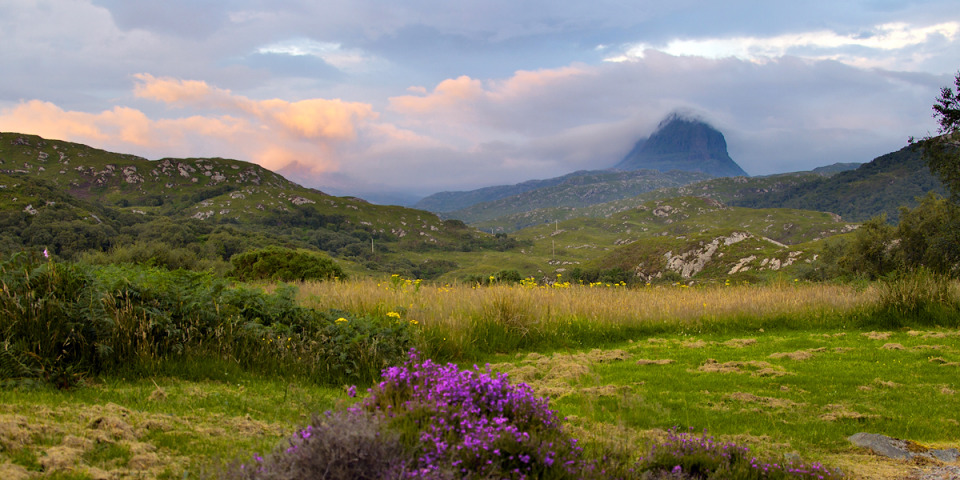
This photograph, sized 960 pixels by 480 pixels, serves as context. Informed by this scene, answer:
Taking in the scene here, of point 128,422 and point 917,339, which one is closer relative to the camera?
point 128,422

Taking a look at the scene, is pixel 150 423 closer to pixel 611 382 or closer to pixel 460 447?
pixel 460 447

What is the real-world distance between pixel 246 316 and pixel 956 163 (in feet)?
99.3

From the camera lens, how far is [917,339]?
428 inches

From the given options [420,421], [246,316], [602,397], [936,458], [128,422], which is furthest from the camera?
[246,316]

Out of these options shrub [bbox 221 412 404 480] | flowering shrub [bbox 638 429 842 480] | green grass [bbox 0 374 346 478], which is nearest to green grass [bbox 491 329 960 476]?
flowering shrub [bbox 638 429 842 480]

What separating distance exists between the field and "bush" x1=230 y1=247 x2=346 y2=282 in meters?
9.21

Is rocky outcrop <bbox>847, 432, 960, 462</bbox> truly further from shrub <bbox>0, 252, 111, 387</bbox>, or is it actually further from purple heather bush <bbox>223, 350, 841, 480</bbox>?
shrub <bbox>0, 252, 111, 387</bbox>

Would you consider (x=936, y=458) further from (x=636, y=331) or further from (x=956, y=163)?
(x=956, y=163)

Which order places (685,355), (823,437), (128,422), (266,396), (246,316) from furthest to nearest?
(685,355) < (246,316) < (266,396) < (823,437) < (128,422)

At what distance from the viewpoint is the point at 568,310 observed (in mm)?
12133

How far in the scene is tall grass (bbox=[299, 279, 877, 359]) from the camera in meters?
10.2

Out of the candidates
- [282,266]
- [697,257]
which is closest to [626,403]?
[282,266]

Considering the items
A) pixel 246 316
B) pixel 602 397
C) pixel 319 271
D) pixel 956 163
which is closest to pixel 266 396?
pixel 246 316

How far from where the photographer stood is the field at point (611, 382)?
13.1ft
